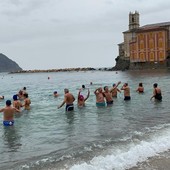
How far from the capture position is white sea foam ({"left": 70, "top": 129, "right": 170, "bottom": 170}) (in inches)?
323

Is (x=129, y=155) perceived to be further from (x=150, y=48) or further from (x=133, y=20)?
(x=133, y=20)

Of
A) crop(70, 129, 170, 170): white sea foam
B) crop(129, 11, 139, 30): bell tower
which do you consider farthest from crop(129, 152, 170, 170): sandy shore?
crop(129, 11, 139, 30): bell tower

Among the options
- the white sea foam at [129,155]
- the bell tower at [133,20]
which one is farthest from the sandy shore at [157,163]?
A: the bell tower at [133,20]

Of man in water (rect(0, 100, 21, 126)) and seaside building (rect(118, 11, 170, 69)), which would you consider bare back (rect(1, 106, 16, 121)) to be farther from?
seaside building (rect(118, 11, 170, 69))

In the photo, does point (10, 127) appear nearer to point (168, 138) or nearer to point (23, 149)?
point (23, 149)

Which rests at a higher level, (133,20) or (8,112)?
(133,20)

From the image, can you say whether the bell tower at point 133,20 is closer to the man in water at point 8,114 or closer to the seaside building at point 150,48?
the seaside building at point 150,48

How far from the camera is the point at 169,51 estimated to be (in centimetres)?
10994

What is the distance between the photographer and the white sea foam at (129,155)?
8.20 m

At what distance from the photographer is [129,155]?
8.95 meters

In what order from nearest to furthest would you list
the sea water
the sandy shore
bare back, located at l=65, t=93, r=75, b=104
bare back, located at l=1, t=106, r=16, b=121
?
the sandy shore
the sea water
bare back, located at l=1, t=106, r=16, b=121
bare back, located at l=65, t=93, r=75, b=104

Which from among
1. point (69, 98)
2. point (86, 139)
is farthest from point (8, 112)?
point (69, 98)

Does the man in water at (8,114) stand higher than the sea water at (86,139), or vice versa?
the man in water at (8,114)

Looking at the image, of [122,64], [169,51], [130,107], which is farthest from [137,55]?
[130,107]
